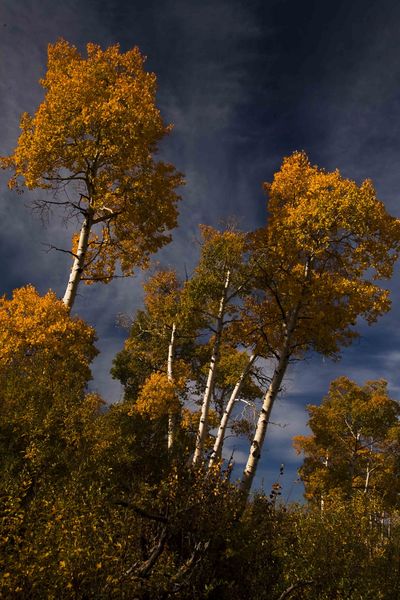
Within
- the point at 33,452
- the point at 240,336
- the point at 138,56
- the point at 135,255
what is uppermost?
the point at 138,56

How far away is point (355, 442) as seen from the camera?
23000 millimetres

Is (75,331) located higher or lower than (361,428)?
lower

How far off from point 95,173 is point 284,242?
544cm

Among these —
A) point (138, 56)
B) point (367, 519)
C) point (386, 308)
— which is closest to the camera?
point (367, 519)

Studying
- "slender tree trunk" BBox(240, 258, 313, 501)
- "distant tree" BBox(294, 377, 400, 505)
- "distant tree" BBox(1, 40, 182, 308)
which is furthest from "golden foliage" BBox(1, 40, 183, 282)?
"distant tree" BBox(294, 377, 400, 505)

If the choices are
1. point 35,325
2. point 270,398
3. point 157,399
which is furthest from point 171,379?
point 270,398

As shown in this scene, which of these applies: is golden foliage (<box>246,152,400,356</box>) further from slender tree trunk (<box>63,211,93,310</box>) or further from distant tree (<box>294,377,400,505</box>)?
distant tree (<box>294,377,400,505</box>)

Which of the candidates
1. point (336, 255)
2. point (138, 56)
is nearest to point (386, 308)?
point (336, 255)

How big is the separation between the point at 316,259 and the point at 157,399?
31.4 ft

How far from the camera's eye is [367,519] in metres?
8.38

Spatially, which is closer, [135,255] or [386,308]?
[386,308]

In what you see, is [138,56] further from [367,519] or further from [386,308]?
[367,519]

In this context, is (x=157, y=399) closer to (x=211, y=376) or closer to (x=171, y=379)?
(x=171, y=379)

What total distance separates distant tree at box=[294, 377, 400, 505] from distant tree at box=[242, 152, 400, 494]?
12.2 m
